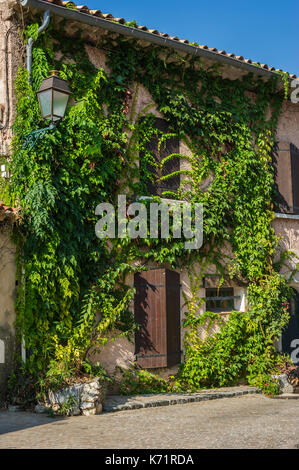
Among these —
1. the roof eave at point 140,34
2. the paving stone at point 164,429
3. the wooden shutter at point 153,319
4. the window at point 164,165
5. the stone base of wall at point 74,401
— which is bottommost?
the paving stone at point 164,429

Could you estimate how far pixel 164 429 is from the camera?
6535 mm

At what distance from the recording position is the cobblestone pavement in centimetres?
579

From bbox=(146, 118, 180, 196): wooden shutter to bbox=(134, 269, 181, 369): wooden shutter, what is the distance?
149cm

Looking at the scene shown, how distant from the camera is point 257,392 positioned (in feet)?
32.2

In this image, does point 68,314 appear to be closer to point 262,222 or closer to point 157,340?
point 157,340

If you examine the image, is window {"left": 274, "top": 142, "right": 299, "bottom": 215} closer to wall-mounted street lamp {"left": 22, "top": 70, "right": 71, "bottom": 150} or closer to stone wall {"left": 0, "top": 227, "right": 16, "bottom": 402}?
wall-mounted street lamp {"left": 22, "top": 70, "right": 71, "bottom": 150}

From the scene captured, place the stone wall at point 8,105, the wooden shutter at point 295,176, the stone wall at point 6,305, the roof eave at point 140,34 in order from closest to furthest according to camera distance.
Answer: the stone wall at point 6,305, the stone wall at point 8,105, the roof eave at point 140,34, the wooden shutter at point 295,176

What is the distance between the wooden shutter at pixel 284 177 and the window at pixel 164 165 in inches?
95.9

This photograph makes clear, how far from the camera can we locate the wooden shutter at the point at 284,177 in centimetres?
1163

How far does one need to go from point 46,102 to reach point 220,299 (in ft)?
15.8

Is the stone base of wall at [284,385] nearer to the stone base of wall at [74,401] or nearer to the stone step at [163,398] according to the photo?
the stone step at [163,398]

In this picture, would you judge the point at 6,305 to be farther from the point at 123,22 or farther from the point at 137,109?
the point at 123,22

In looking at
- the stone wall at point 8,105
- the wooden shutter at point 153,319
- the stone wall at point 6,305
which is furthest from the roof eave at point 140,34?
the wooden shutter at point 153,319

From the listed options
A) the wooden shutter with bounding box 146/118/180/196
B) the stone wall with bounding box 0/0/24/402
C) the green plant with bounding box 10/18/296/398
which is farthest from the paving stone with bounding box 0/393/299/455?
the wooden shutter with bounding box 146/118/180/196
